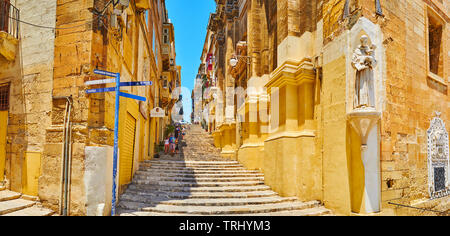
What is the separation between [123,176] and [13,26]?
5.39m

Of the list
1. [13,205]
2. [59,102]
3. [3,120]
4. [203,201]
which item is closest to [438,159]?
[203,201]

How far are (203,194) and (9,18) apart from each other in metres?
7.76

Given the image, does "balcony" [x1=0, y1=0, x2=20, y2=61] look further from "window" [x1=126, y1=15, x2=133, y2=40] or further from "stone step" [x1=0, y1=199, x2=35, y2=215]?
"stone step" [x1=0, y1=199, x2=35, y2=215]

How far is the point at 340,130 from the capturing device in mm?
7434

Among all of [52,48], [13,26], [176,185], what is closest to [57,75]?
[52,48]

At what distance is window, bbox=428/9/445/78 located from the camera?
398 inches

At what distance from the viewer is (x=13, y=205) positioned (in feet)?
20.5

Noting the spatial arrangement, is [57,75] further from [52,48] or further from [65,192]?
[65,192]

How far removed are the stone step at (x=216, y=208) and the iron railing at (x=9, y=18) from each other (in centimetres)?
584

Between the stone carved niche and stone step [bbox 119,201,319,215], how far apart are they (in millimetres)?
3975

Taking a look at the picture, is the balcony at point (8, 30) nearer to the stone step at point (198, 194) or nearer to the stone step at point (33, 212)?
the stone step at point (33, 212)

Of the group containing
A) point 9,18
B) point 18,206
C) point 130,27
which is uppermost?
point 130,27

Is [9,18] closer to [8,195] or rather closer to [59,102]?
[59,102]

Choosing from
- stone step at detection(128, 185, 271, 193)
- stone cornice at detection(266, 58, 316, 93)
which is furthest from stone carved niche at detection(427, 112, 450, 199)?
stone step at detection(128, 185, 271, 193)
